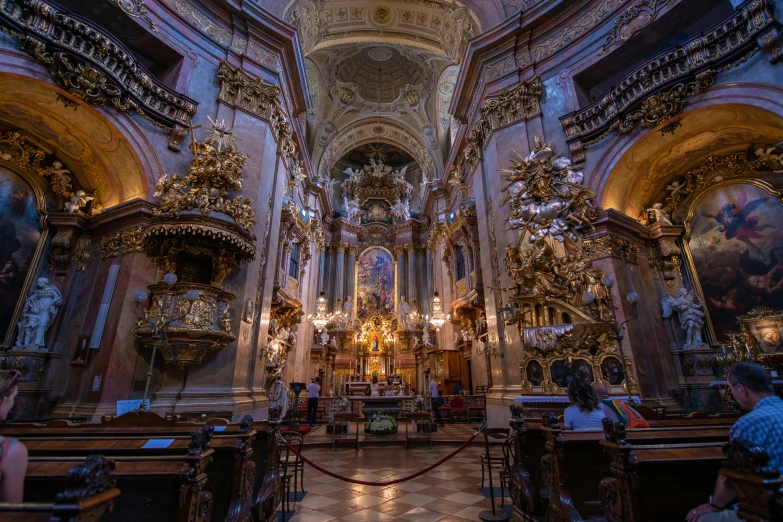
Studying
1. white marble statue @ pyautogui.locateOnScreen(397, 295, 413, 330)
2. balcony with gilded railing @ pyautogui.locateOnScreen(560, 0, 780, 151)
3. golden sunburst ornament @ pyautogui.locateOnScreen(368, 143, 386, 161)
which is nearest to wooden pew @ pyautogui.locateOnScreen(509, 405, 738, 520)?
balcony with gilded railing @ pyautogui.locateOnScreen(560, 0, 780, 151)

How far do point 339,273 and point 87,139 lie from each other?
1481 centimetres

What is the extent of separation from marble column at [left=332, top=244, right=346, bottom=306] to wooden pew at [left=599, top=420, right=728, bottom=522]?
754 inches

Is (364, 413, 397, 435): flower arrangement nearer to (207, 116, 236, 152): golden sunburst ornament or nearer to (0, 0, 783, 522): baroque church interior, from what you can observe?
(0, 0, 783, 522): baroque church interior

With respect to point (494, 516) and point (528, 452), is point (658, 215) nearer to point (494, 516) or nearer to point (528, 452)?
point (528, 452)

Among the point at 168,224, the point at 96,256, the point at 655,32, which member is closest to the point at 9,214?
the point at 96,256

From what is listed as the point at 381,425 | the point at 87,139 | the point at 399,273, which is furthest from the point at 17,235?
the point at 399,273

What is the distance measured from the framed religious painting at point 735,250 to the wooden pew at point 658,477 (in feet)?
23.6

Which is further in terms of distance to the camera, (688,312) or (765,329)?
(688,312)

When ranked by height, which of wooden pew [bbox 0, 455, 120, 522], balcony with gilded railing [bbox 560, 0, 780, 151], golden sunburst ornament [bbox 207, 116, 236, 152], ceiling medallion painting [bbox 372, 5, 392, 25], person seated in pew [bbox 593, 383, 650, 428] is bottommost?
wooden pew [bbox 0, 455, 120, 522]

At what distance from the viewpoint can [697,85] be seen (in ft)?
24.2

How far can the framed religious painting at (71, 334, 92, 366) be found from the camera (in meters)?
6.79

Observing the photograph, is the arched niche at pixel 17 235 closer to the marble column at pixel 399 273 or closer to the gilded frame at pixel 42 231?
the gilded frame at pixel 42 231

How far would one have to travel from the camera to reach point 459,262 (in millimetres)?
15812

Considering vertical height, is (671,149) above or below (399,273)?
below
